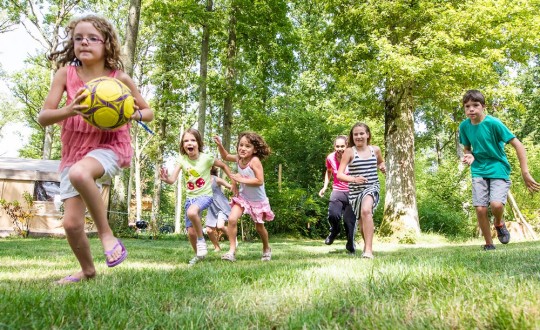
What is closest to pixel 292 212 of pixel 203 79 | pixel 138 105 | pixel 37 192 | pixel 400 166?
pixel 400 166

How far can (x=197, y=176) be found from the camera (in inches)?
227

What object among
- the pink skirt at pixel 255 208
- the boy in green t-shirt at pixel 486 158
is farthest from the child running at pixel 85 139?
the boy in green t-shirt at pixel 486 158

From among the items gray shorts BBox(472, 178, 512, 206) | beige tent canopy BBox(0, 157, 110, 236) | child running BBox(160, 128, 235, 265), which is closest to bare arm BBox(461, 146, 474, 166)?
gray shorts BBox(472, 178, 512, 206)

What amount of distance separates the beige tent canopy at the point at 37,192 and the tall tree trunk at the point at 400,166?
35.6 feet

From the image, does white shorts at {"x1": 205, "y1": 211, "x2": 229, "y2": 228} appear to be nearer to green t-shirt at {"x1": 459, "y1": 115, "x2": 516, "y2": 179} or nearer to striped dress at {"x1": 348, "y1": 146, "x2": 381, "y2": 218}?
striped dress at {"x1": 348, "y1": 146, "x2": 381, "y2": 218}

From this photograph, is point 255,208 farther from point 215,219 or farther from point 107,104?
point 107,104

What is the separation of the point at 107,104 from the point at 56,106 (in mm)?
553

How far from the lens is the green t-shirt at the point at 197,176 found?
5.75 metres

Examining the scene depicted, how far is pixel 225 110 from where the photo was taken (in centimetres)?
1681

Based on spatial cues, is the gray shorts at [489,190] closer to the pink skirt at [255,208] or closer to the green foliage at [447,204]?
the pink skirt at [255,208]

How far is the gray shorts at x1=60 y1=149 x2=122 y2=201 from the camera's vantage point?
10.1ft

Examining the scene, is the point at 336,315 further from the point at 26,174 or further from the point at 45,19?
the point at 45,19

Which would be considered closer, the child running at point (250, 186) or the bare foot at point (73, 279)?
the bare foot at point (73, 279)

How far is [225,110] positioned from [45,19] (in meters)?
14.6
